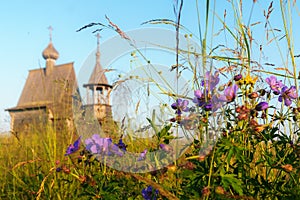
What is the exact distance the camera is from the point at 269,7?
1.74 meters

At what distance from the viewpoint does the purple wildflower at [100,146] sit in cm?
144

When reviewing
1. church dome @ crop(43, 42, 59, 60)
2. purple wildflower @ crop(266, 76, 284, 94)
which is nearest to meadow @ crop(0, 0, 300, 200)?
purple wildflower @ crop(266, 76, 284, 94)

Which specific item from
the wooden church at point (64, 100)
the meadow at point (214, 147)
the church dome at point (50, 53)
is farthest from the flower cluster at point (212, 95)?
the church dome at point (50, 53)

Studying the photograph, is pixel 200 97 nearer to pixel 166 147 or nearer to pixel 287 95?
pixel 166 147

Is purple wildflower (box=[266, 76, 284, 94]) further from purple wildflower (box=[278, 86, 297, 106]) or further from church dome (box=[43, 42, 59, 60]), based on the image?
church dome (box=[43, 42, 59, 60])

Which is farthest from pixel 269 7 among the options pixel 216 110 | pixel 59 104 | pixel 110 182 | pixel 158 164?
pixel 59 104

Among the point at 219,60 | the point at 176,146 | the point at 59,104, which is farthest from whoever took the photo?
the point at 59,104

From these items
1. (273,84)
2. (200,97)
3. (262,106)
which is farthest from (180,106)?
(273,84)

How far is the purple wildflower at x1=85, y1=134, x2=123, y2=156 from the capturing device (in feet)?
4.73

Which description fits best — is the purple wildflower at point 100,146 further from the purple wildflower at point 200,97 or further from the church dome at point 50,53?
the church dome at point 50,53

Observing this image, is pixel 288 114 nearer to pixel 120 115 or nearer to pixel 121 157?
pixel 121 157

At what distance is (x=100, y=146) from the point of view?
1.44 metres

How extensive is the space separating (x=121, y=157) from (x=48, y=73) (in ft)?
102

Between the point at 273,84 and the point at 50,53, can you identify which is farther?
the point at 50,53
